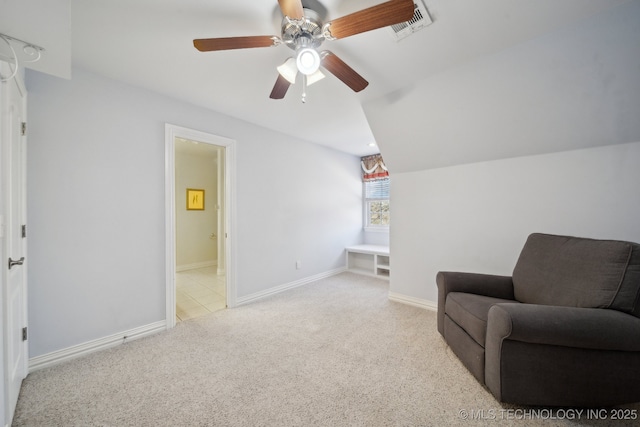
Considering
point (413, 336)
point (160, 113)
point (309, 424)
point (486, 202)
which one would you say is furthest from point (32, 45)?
point (486, 202)

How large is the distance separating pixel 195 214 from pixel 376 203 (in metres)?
3.93

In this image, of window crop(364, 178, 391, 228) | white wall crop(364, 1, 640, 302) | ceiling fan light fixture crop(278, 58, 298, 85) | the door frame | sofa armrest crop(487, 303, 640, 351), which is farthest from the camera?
window crop(364, 178, 391, 228)

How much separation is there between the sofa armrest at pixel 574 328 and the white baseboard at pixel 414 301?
1.55 m

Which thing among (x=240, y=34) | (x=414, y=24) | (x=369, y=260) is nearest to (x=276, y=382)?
(x=240, y=34)

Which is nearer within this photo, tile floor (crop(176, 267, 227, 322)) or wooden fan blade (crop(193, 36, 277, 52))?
wooden fan blade (crop(193, 36, 277, 52))

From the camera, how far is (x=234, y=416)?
4.56 ft

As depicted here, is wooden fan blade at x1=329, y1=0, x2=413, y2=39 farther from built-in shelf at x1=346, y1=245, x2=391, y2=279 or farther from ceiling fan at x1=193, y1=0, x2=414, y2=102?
built-in shelf at x1=346, y1=245, x2=391, y2=279

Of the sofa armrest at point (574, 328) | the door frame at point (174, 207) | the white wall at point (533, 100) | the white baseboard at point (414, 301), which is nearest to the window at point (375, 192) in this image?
the white baseboard at point (414, 301)

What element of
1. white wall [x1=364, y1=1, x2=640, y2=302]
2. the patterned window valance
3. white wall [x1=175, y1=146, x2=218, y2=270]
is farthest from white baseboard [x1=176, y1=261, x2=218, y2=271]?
white wall [x1=364, y1=1, x2=640, y2=302]

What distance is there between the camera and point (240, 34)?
163 cm

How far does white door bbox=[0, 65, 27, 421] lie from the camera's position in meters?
1.27

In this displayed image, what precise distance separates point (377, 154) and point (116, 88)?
395 cm

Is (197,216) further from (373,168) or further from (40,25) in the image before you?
(40,25)

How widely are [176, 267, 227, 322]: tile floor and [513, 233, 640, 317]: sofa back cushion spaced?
312 cm
